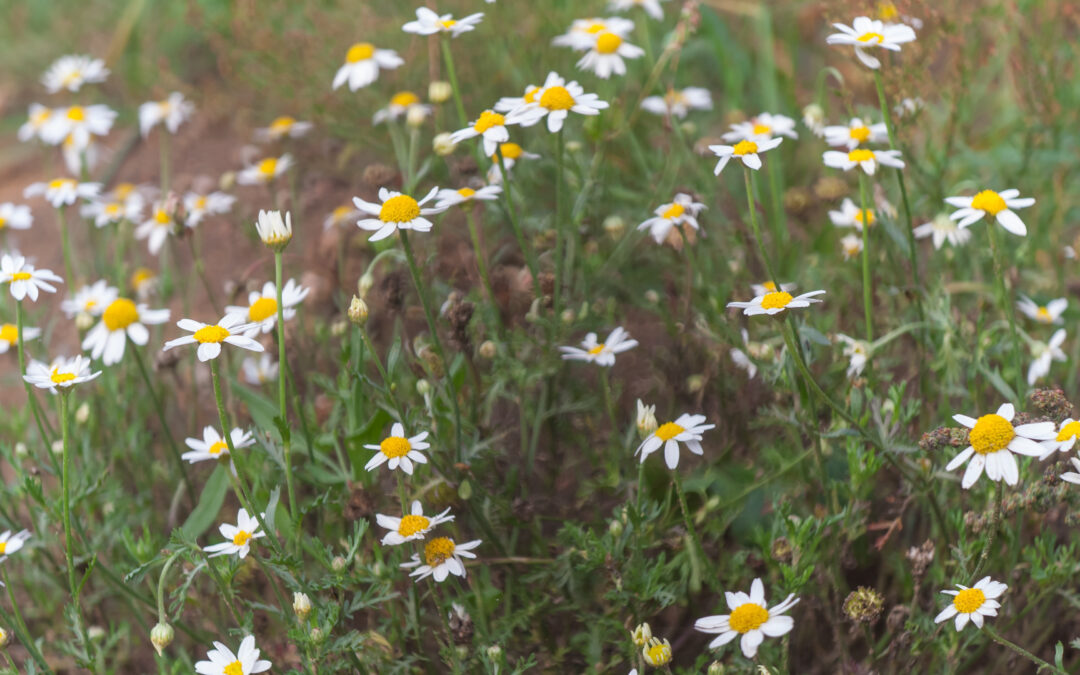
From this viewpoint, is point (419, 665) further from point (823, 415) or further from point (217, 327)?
point (823, 415)

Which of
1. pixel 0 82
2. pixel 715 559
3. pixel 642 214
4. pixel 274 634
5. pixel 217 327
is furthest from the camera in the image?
pixel 0 82

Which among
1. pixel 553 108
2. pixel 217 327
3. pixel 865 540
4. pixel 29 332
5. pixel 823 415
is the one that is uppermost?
pixel 553 108

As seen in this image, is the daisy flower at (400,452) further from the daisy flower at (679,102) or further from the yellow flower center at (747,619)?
the daisy flower at (679,102)

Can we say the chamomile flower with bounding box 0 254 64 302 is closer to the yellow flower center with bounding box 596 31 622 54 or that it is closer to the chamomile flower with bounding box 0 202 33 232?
the chamomile flower with bounding box 0 202 33 232

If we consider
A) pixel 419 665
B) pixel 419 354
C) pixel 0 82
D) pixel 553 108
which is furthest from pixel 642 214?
pixel 0 82

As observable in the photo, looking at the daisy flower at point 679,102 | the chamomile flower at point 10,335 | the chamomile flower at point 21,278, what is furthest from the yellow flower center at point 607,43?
the chamomile flower at point 10,335

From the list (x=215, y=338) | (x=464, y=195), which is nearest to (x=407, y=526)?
(x=215, y=338)
